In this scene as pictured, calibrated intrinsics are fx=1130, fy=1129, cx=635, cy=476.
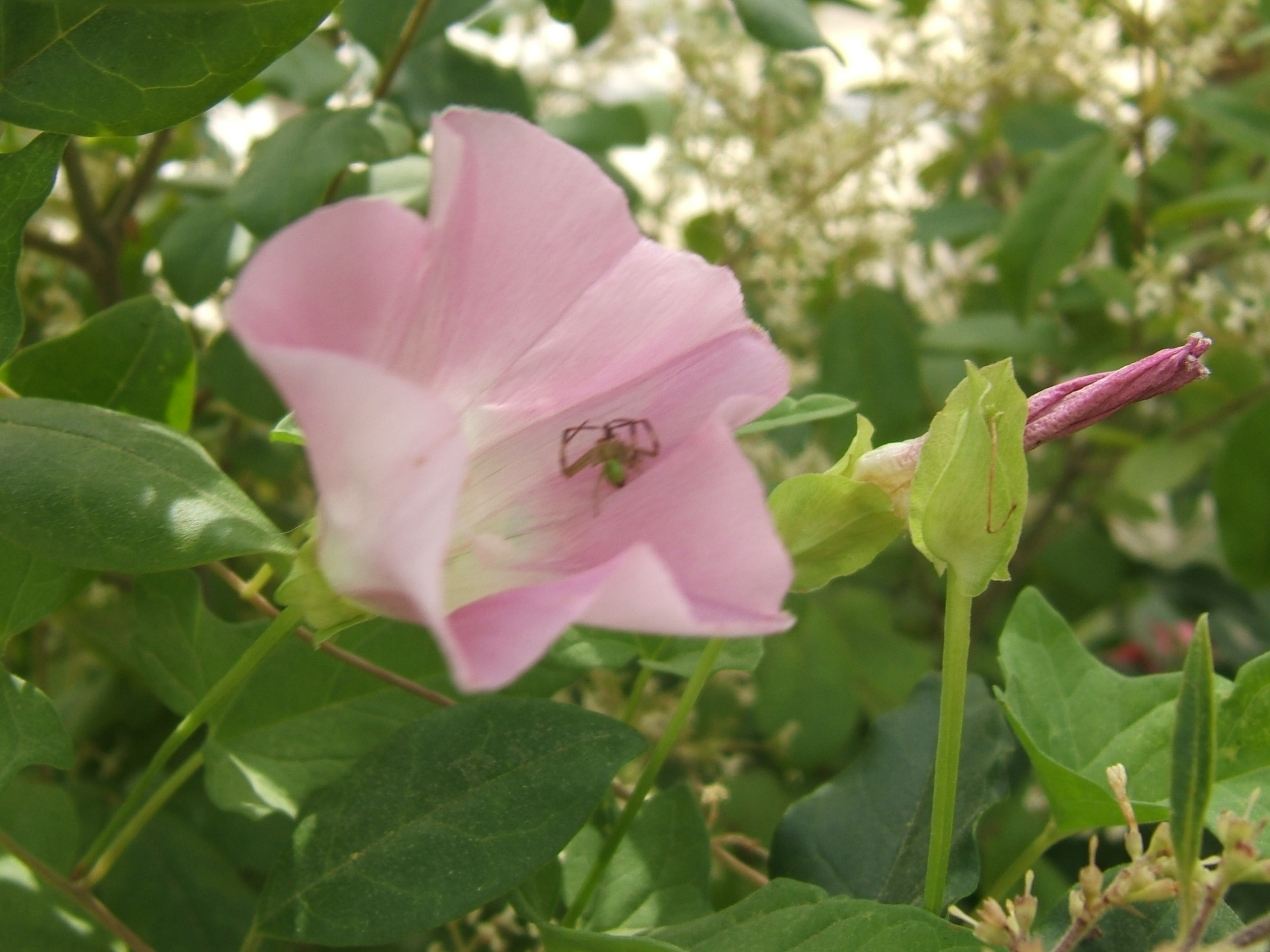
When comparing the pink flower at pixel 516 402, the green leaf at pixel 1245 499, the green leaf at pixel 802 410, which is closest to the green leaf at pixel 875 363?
the green leaf at pixel 1245 499

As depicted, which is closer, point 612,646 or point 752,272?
point 612,646

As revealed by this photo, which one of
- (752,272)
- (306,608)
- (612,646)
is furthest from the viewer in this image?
(752,272)

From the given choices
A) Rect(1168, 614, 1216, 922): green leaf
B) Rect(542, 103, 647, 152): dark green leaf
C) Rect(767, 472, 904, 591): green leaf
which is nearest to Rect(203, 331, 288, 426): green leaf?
Rect(542, 103, 647, 152): dark green leaf

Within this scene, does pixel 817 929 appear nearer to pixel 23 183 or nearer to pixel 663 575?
pixel 663 575

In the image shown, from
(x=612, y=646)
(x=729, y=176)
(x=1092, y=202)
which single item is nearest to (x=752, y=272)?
(x=729, y=176)

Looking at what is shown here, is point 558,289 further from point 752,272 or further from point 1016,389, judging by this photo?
point 752,272
